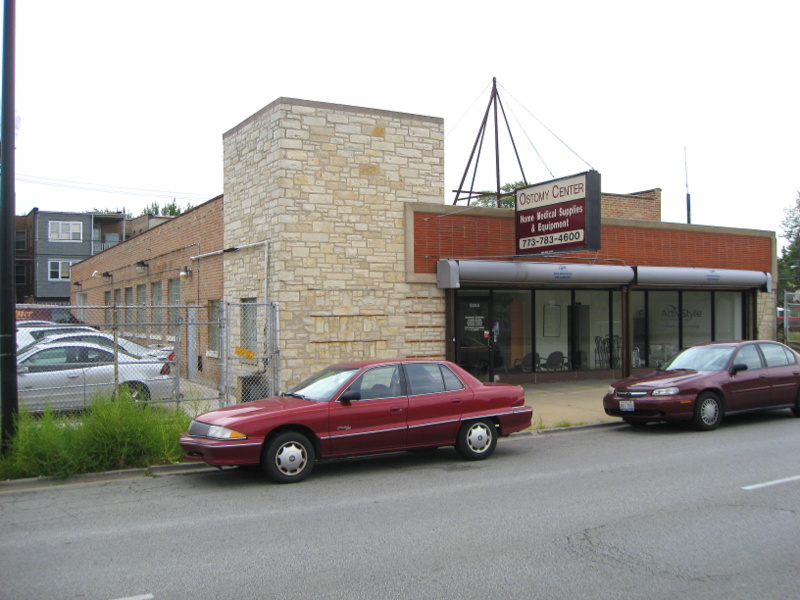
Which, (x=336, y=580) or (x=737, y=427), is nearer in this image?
(x=336, y=580)

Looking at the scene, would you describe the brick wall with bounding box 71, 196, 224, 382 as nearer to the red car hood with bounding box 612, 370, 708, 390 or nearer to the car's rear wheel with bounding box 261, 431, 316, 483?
the car's rear wheel with bounding box 261, 431, 316, 483

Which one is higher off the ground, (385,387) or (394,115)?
(394,115)

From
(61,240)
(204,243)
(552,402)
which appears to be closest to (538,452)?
(552,402)

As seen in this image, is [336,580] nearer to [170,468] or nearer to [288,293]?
[170,468]

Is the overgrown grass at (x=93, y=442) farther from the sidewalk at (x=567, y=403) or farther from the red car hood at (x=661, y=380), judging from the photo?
the red car hood at (x=661, y=380)

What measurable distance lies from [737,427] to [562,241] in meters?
5.28

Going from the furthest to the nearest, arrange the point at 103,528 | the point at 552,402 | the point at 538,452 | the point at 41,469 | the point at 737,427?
the point at 552,402 → the point at 737,427 → the point at 538,452 → the point at 41,469 → the point at 103,528

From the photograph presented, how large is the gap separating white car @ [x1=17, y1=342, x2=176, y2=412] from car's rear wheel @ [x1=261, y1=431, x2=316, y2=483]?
413 cm

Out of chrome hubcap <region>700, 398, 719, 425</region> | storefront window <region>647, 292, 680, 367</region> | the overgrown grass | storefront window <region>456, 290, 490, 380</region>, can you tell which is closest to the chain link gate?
the overgrown grass

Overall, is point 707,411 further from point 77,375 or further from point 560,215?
point 77,375

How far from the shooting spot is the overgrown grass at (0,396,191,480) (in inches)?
348

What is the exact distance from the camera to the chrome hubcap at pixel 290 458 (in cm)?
842

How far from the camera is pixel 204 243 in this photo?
64.0 feet

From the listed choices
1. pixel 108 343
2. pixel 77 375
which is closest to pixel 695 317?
pixel 108 343
